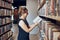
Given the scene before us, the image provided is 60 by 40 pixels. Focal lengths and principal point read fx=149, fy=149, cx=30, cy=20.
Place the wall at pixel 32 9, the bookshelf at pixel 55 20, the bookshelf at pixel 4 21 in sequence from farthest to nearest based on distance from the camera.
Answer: the wall at pixel 32 9 < the bookshelf at pixel 4 21 < the bookshelf at pixel 55 20

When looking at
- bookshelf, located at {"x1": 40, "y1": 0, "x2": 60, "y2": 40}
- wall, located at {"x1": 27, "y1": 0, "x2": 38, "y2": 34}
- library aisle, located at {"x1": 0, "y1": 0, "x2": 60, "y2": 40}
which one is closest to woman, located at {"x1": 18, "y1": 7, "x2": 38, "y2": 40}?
library aisle, located at {"x1": 0, "y1": 0, "x2": 60, "y2": 40}

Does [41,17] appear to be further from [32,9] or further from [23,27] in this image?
[32,9]

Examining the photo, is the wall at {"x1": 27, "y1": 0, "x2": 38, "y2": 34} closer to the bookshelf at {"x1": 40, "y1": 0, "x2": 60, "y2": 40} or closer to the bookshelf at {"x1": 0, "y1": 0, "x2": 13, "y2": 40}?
the bookshelf at {"x1": 0, "y1": 0, "x2": 13, "y2": 40}

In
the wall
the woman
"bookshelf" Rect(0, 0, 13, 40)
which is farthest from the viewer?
the wall

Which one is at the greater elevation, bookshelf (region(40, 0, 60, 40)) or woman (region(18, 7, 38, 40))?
bookshelf (region(40, 0, 60, 40))

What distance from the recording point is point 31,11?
8383 mm

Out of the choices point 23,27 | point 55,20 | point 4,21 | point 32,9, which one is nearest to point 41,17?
point 23,27

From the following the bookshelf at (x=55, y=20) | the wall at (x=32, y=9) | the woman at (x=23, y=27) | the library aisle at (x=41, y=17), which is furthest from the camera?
the wall at (x=32, y=9)

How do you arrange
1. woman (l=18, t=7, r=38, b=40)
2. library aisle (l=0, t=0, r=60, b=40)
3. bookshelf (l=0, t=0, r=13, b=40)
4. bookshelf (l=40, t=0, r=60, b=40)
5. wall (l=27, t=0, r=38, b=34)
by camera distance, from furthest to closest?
wall (l=27, t=0, r=38, b=34) < bookshelf (l=0, t=0, r=13, b=40) < woman (l=18, t=7, r=38, b=40) < library aisle (l=0, t=0, r=60, b=40) < bookshelf (l=40, t=0, r=60, b=40)

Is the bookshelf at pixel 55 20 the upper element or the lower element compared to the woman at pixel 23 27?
upper

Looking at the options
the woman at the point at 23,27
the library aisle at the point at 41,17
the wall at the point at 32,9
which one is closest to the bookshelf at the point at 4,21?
the library aisle at the point at 41,17

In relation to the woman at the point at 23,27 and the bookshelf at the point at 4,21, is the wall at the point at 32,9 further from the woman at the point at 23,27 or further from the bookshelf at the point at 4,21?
the woman at the point at 23,27

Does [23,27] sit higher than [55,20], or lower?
lower

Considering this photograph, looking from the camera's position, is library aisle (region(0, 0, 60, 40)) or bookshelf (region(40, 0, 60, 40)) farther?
library aisle (region(0, 0, 60, 40))
